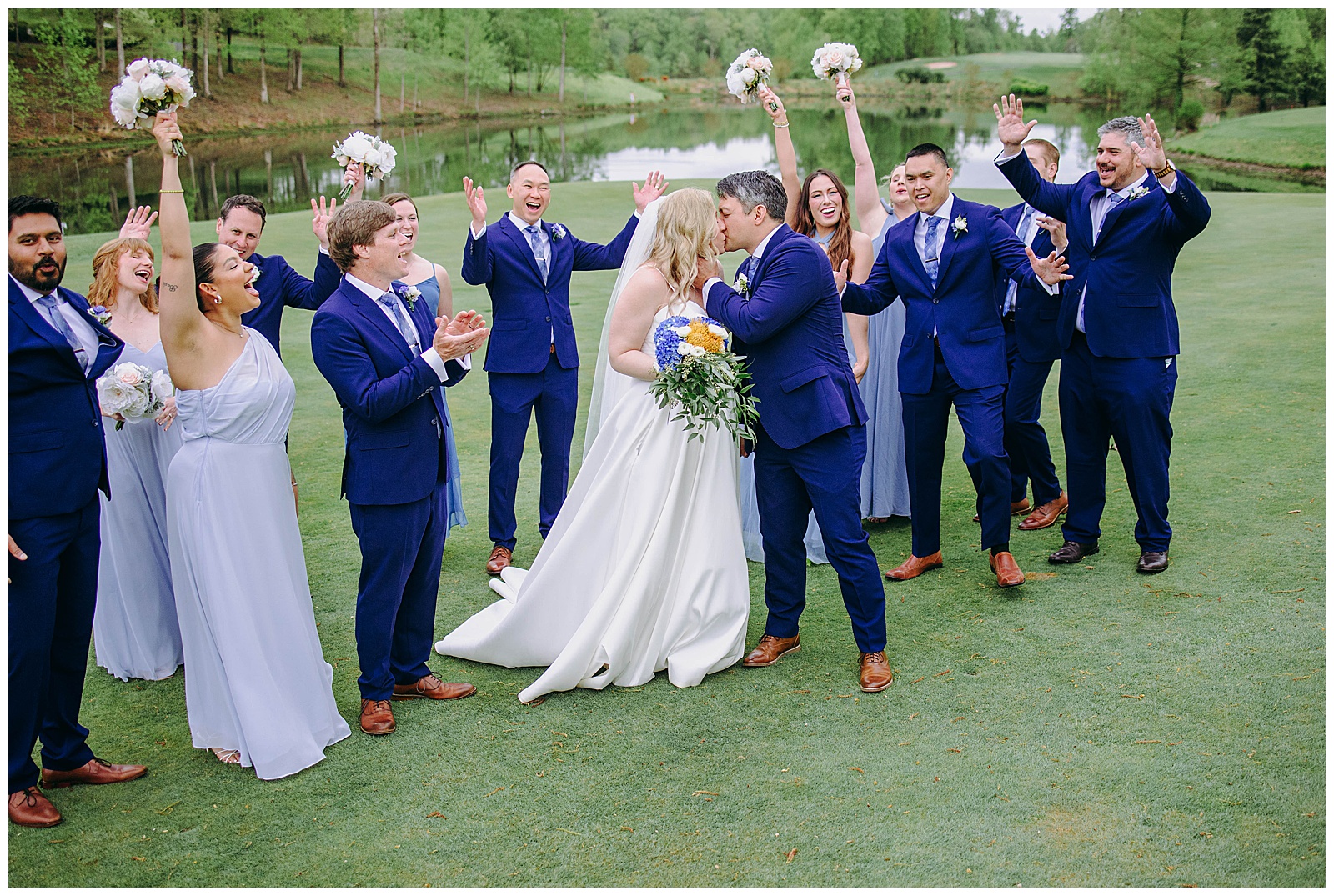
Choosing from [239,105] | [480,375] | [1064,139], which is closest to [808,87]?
[1064,139]

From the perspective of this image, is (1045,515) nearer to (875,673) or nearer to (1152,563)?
(1152,563)

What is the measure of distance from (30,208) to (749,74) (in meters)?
3.82

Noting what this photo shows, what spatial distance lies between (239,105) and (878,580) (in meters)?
51.9

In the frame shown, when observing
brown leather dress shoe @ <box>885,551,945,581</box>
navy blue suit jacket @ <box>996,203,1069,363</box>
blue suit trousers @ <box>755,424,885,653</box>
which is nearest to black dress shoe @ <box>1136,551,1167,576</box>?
brown leather dress shoe @ <box>885,551,945,581</box>

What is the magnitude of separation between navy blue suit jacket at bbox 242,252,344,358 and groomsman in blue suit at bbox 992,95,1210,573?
11.8 feet

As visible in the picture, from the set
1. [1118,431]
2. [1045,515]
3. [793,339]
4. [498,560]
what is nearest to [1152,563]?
[1118,431]

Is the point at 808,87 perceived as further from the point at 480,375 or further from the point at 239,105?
the point at 480,375

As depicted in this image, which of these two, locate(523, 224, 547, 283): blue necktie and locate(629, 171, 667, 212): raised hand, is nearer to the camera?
Result: locate(629, 171, 667, 212): raised hand

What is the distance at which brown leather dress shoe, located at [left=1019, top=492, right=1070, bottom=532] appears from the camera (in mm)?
6578

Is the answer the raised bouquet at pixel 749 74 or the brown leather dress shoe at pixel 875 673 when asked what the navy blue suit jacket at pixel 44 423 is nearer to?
the brown leather dress shoe at pixel 875 673

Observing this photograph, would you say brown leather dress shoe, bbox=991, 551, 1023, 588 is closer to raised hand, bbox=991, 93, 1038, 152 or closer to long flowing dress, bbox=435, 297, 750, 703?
long flowing dress, bbox=435, 297, 750, 703

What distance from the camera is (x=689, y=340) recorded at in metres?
4.34

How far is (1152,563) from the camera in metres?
5.59

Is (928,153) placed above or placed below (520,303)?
above
